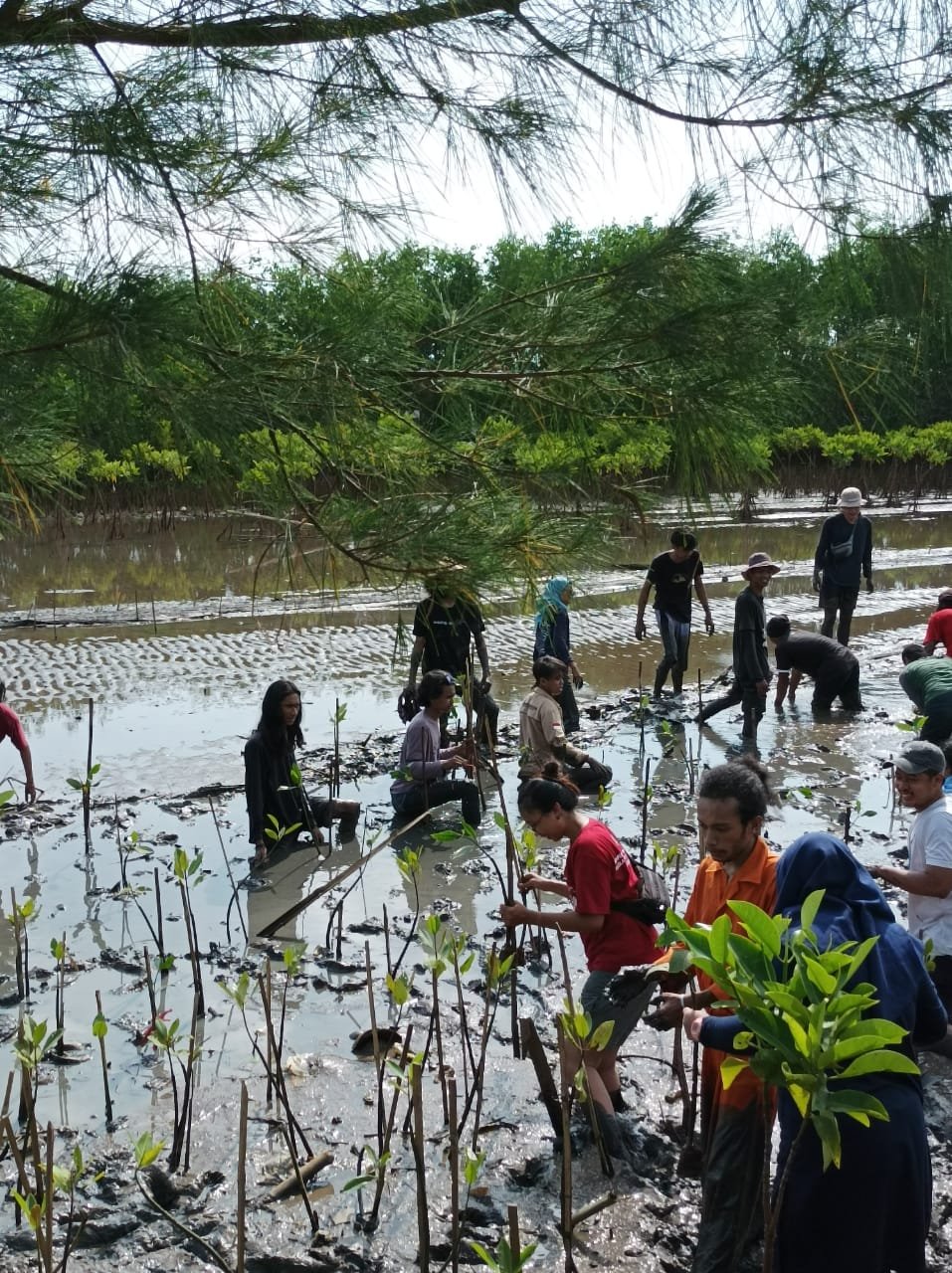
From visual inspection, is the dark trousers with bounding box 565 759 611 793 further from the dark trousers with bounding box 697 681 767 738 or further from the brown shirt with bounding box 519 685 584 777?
the dark trousers with bounding box 697 681 767 738

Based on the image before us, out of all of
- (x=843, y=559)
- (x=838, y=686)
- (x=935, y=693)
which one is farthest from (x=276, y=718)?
(x=843, y=559)

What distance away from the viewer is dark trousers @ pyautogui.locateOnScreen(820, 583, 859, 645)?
12.1 meters

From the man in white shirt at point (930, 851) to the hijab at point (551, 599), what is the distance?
4.64 ft

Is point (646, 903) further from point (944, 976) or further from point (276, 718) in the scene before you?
point (276, 718)

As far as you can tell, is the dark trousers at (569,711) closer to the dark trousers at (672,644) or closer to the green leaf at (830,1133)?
the dark trousers at (672,644)

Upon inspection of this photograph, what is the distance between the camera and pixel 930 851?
435 cm

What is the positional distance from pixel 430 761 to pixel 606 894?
347 centimetres

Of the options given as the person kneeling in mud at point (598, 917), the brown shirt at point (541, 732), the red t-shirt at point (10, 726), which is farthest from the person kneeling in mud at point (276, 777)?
the person kneeling in mud at point (598, 917)

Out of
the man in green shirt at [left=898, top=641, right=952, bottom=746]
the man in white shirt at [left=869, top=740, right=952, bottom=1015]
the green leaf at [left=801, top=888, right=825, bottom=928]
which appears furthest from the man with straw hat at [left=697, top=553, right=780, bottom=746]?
the green leaf at [left=801, top=888, right=825, bottom=928]

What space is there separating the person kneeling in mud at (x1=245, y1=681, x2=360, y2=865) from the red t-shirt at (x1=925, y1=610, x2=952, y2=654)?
4.45 m

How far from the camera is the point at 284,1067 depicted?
4.66m

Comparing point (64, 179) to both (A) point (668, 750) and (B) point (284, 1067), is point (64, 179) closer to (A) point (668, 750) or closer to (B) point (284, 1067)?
(B) point (284, 1067)

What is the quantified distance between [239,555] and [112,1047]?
19341mm

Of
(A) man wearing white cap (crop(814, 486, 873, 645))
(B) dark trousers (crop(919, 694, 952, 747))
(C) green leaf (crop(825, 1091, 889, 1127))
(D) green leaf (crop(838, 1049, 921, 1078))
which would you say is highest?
(A) man wearing white cap (crop(814, 486, 873, 645))
